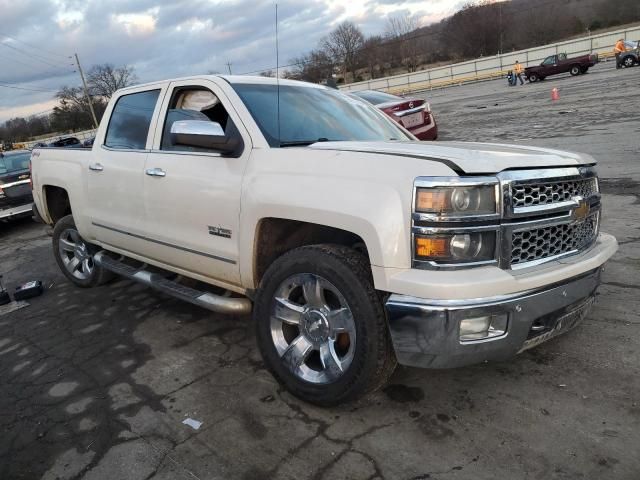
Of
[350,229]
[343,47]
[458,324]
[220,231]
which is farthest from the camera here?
[343,47]

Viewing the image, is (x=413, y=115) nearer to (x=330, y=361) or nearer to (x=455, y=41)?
(x=330, y=361)

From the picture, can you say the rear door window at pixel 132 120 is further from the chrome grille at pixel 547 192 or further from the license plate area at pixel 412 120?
the license plate area at pixel 412 120

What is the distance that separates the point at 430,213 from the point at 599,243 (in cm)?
141

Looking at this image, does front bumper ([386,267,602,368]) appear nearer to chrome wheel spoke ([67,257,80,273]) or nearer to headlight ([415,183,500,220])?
headlight ([415,183,500,220])

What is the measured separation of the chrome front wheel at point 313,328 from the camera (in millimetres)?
2975

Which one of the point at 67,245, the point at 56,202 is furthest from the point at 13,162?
the point at 67,245

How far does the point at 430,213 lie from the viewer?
256cm

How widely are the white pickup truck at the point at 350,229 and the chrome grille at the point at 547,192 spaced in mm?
11

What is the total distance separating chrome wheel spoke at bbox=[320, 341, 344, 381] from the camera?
303cm

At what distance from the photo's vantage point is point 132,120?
184 inches

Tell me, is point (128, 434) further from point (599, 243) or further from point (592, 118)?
point (592, 118)

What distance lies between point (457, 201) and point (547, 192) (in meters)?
0.59

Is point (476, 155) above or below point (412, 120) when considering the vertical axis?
above

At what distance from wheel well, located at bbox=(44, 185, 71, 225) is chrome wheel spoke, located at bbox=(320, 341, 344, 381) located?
4132 millimetres
